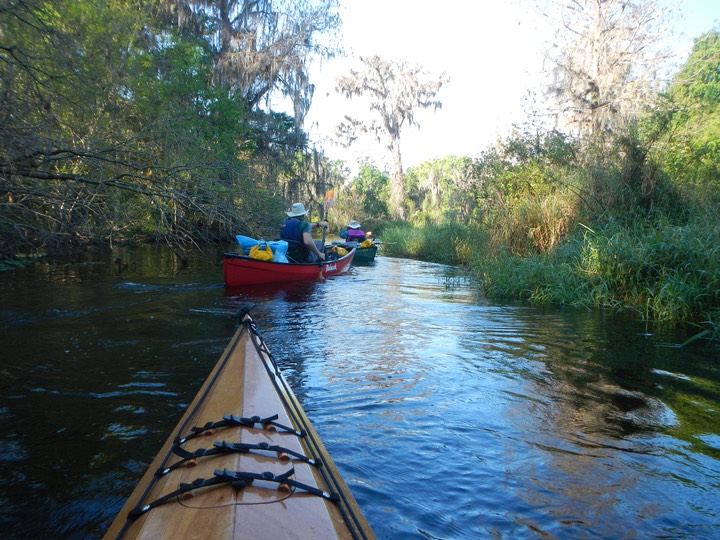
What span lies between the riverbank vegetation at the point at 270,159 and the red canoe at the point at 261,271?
2.22ft

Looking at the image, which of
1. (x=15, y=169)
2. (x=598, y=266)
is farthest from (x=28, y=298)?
(x=598, y=266)

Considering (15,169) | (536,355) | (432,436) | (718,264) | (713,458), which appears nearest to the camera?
(713,458)

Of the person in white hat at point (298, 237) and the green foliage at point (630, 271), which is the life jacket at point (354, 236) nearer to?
the person in white hat at point (298, 237)

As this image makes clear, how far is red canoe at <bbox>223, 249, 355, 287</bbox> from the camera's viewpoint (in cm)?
1061

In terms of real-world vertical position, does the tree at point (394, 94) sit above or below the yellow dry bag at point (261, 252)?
above

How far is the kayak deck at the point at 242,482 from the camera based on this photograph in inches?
73.9

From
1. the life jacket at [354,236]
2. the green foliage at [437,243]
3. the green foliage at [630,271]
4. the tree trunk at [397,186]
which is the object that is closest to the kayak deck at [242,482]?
the green foliage at [630,271]

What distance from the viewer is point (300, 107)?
21078mm

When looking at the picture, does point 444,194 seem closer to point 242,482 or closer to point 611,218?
point 611,218

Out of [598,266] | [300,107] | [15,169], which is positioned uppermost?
[300,107]

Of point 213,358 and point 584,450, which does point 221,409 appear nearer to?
point 584,450

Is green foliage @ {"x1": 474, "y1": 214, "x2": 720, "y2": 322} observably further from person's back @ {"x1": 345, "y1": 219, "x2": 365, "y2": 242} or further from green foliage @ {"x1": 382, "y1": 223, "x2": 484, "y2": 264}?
person's back @ {"x1": 345, "y1": 219, "x2": 365, "y2": 242}

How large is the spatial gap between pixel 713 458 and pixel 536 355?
2.67 m

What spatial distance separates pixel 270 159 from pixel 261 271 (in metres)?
11.7
